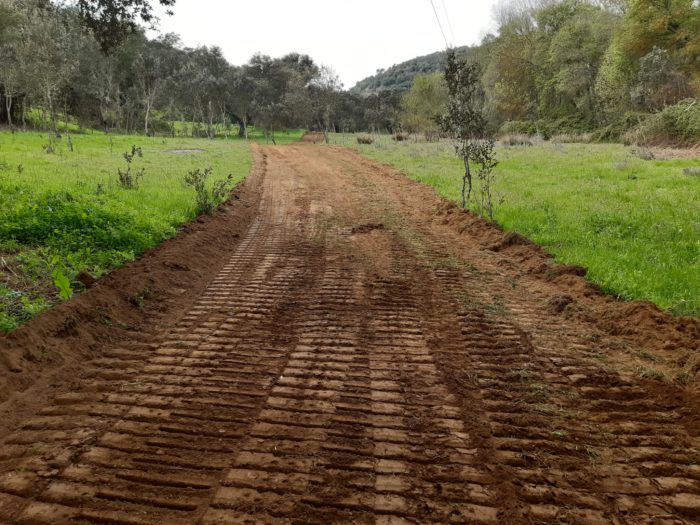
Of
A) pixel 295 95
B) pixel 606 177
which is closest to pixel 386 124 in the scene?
pixel 295 95

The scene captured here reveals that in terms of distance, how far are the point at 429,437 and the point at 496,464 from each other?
0.47 m

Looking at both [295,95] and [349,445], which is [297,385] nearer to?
[349,445]

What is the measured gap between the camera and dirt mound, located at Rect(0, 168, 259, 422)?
4035mm

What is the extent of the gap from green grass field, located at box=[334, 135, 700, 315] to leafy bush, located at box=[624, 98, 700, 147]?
31.3ft

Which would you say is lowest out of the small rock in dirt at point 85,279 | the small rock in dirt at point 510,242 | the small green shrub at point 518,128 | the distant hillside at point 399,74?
the small rock in dirt at point 85,279

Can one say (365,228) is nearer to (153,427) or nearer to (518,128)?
(153,427)

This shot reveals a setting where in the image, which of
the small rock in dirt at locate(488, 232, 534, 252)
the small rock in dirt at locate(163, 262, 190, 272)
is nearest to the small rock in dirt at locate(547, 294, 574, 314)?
the small rock in dirt at locate(488, 232, 534, 252)

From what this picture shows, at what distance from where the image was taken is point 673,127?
85.5 feet

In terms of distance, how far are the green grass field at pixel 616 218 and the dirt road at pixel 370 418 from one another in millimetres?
799

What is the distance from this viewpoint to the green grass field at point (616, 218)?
590 centimetres

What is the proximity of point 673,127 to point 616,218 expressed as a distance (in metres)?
23.3

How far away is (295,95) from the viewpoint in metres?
49.5

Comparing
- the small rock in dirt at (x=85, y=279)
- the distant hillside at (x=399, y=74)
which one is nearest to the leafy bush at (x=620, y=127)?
the small rock in dirt at (x=85, y=279)

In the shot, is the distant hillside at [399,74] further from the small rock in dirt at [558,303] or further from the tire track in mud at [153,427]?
the tire track in mud at [153,427]
